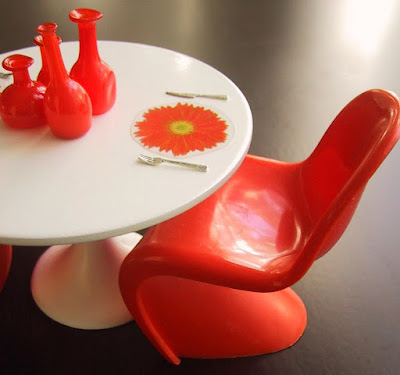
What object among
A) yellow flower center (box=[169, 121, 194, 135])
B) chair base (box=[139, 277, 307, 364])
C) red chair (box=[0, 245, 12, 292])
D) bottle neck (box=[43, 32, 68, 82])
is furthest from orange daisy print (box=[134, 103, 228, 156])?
red chair (box=[0, 245, 12, 292])

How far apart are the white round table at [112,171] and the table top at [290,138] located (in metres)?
0.13

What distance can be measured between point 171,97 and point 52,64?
344 millimetres

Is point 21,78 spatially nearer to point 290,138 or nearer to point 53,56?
point 53,56

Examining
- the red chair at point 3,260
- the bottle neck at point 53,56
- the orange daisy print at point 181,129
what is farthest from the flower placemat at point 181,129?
the red chair at point 3,260

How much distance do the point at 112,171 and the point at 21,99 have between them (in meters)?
0.28

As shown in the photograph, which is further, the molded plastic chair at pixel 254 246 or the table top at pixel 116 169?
the molded plastic chair at pixel 254 246

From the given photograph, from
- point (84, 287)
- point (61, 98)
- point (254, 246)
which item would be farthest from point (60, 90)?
point (84, 287)

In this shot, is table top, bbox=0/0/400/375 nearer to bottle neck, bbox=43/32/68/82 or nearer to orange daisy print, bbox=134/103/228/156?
orange daisy print, bbox=134/103/228/156

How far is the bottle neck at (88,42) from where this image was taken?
1.06 m

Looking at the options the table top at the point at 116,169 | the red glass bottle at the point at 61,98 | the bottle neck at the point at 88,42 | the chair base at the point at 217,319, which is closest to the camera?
the table top at the point at 116,169

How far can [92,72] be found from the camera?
110 centimetres

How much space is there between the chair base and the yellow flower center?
0.48 metres

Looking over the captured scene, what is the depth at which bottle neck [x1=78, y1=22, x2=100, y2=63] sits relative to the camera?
106 cm

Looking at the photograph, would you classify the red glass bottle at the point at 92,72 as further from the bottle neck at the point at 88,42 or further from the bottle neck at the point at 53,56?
the bottle neck at the point at 53,56
